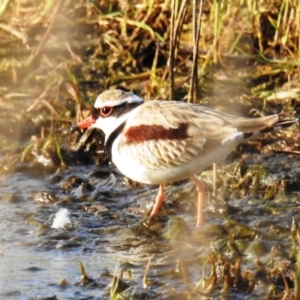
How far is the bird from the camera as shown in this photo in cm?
657

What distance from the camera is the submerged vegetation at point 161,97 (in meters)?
5.86

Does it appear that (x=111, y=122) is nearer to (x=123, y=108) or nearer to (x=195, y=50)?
(x=123, y=108)

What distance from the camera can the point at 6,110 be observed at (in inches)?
349

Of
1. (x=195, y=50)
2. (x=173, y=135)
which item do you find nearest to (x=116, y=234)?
(x=173, y=135)

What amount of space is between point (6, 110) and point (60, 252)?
282 centimetres

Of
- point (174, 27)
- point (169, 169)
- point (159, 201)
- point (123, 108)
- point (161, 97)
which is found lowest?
point (159, 201)

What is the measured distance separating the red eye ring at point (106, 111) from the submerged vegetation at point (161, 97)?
2.39ft

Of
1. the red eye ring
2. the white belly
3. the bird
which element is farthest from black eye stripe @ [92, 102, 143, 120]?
the white belly

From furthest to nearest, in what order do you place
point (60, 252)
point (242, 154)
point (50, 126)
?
point (50, 126), point (242, 154), point (60, 252)

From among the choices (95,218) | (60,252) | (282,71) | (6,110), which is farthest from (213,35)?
(60,252)

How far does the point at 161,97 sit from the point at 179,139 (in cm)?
198

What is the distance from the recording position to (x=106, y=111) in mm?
7203

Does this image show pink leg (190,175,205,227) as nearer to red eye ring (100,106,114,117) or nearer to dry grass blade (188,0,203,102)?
red eye ring (100,106,114,117)

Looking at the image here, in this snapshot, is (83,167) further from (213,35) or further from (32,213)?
(213,35)
